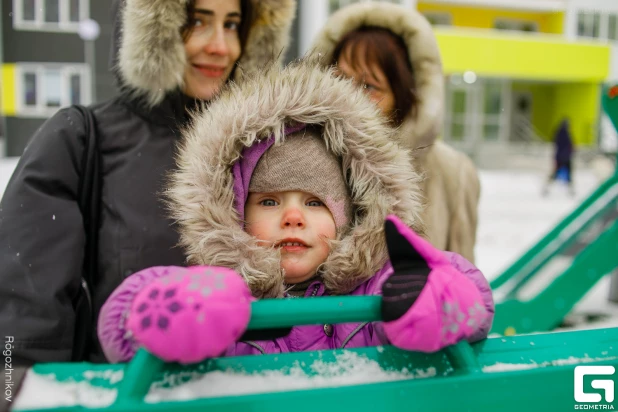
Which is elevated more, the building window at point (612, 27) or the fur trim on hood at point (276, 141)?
the building window at point (612, 27)

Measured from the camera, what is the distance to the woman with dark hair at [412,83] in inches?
79.2

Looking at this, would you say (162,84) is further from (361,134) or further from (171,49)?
(361,134)

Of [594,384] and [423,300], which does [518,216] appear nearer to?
[594,384]

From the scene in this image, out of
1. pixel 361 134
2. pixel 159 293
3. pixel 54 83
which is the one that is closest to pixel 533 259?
pixel 361 134

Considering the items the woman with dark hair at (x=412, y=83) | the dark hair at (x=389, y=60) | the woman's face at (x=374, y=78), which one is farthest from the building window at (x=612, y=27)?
the woman's face at (x=374, y=78)

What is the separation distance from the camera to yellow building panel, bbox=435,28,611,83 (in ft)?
52.9

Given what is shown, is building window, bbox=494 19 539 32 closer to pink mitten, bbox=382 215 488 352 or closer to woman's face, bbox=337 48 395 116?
woman's face, bbox=337 48 395 116

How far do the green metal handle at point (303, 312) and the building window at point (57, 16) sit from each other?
1408 centimetres

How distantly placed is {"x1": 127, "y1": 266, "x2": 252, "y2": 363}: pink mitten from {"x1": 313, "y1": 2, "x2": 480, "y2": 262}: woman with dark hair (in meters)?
1.28

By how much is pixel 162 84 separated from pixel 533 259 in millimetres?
2985

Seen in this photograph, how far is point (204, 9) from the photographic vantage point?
1.60m

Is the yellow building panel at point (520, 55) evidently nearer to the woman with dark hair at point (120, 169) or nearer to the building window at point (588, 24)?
the building window at point (588, 24)

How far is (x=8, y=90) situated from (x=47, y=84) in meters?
0.91

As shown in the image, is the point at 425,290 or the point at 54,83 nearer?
the point at 425,290
